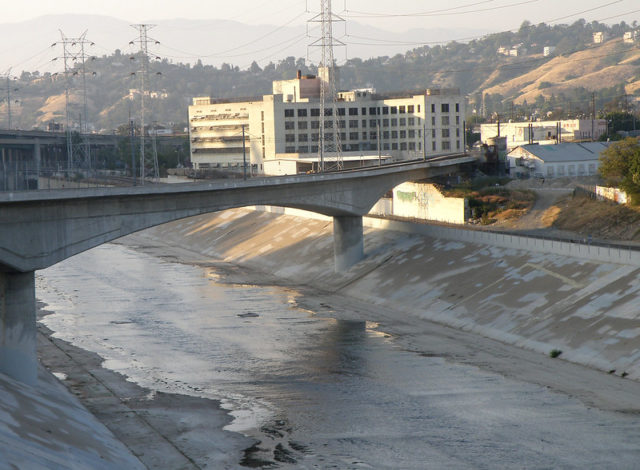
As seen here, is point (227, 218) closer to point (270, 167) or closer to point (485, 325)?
point (270, 167)

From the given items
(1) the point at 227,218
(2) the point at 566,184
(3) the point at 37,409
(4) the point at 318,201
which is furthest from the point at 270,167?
(3) the point at 37,409

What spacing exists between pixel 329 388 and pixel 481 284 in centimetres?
2480

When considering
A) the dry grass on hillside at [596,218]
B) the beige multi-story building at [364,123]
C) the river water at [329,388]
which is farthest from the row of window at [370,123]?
the river water at [329,388]

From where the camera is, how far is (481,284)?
69.1 meters

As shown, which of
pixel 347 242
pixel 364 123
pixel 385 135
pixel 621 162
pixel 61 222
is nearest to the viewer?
pixel 61 222

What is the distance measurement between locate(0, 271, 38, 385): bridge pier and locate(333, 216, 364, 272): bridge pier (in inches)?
1626

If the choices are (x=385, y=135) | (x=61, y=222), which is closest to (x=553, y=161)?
(x=385, y=135)

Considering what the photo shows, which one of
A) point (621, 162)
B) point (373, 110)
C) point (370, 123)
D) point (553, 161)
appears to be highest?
point (373, 110)

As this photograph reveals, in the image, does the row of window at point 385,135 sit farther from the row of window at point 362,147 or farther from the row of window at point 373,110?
the row of window at point 373,110

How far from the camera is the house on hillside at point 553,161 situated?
119375 mm

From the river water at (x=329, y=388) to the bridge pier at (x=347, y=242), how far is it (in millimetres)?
11452

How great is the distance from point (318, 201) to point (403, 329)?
70.2 feet

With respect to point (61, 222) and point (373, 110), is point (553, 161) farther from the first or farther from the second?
point (61, 222)

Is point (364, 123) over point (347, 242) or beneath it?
over
